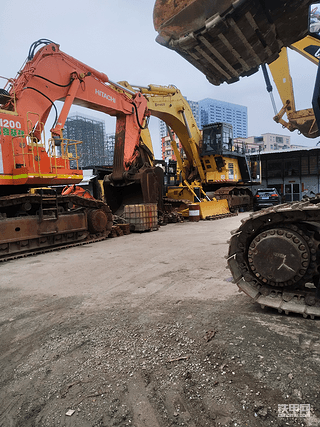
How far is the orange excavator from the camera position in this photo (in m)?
6.46

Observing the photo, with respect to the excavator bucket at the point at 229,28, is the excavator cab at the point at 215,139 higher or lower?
higher

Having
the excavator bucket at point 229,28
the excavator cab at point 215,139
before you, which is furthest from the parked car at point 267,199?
the excavator bucket at point 229,28

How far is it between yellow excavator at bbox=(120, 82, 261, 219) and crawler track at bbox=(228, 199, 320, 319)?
10.7 m

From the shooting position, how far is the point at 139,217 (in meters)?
9.91

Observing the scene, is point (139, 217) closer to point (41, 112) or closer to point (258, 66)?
point (41, 112)

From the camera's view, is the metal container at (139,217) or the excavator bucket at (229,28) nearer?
the excavator bucket at (229,28)

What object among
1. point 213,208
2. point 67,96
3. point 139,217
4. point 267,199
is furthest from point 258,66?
point 267,199

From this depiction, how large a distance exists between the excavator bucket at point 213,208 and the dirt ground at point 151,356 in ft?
31.7

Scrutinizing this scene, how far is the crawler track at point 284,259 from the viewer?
9.17ft

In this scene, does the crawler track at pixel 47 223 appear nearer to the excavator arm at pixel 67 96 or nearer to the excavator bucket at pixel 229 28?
the excavator arm at pixel 67 96

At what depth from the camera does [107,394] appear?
1.87m

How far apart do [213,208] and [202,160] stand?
3809mm

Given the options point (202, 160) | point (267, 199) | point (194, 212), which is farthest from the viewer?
point (267, 199)

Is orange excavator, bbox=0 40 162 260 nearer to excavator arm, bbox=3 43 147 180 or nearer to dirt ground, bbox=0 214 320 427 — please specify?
excavator arm, bbox=3 43 147 180
